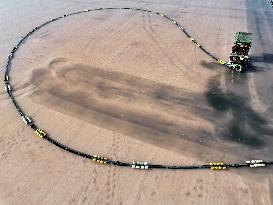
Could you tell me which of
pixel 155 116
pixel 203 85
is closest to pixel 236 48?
pixel 203 85

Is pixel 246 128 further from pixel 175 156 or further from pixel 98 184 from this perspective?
pixel 98 184

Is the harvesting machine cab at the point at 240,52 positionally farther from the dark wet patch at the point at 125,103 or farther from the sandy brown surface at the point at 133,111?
the dark wet patch at the point at 125,103

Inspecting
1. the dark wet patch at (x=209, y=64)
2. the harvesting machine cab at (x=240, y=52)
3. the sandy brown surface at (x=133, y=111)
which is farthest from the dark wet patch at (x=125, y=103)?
the harvesting machine cab at (x=240, y=52)

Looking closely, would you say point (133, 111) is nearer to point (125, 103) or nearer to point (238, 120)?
point (125, 103)

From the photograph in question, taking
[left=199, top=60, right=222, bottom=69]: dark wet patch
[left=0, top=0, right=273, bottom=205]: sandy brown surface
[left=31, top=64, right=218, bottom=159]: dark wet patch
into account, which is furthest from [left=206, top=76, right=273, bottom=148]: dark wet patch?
[left=199, top=60, right=222, bottom=69]: dark wet patch

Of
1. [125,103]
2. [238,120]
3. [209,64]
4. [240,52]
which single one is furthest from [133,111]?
[240,52]

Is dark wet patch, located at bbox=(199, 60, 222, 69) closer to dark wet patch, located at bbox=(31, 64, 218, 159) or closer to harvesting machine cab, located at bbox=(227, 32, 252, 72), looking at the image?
harvesting machine cab, located at bbox=(227, 32, 252, 72)
